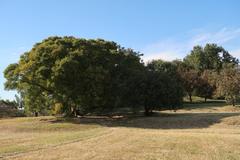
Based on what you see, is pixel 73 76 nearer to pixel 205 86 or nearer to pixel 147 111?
pixel 147 111

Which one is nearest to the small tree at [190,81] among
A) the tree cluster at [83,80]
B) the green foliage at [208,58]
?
the green foliage at [208,58]

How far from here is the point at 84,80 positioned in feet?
132

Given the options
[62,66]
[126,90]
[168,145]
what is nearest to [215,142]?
[168,145]

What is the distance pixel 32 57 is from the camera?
40.9 m

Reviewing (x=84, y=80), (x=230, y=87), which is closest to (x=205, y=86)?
(x=230, y=87)

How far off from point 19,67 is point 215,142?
88.8 feet

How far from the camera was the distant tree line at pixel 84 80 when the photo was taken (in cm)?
3978

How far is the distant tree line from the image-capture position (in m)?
39.8

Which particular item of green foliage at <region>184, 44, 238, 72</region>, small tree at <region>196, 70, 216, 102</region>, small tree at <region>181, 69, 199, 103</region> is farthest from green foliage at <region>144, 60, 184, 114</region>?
green foliage at <region>184, 44, 238, 72</region>

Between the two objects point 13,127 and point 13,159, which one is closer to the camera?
point 13,159

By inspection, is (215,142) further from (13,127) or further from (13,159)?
(13,127)

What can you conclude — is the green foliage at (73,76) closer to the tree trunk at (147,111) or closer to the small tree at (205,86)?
the tree trunk at (147,111)

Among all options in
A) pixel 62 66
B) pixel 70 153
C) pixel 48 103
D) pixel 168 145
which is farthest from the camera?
pixel 48 103

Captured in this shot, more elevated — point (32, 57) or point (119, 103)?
point (32, 57)
